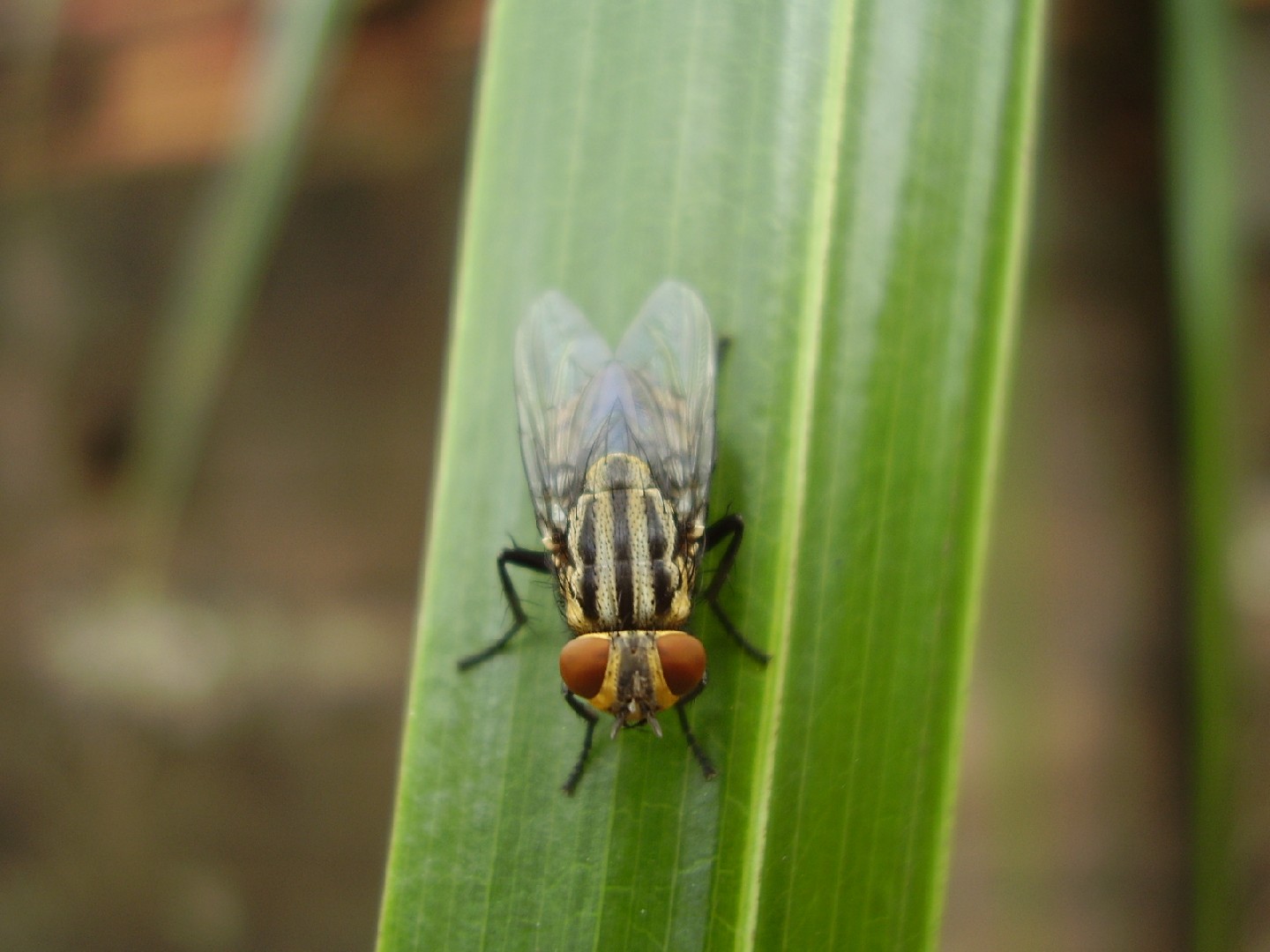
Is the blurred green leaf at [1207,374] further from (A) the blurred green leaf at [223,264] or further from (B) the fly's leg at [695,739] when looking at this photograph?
(A) the blurred green leaf at [223,264]

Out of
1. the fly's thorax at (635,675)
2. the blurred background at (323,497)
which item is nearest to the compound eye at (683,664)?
the fly's thorax at (635,675)

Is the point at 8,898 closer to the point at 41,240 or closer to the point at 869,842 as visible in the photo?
the point at 41,240

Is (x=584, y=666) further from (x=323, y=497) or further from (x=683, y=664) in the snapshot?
(x=323, y=497)

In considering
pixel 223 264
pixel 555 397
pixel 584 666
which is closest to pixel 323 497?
pixel 223 264

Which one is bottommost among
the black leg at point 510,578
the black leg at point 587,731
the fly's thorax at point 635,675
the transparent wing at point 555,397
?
the black leg at point 587,731

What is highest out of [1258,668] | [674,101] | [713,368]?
[674,101]

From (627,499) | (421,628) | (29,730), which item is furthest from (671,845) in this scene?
(29,730)
